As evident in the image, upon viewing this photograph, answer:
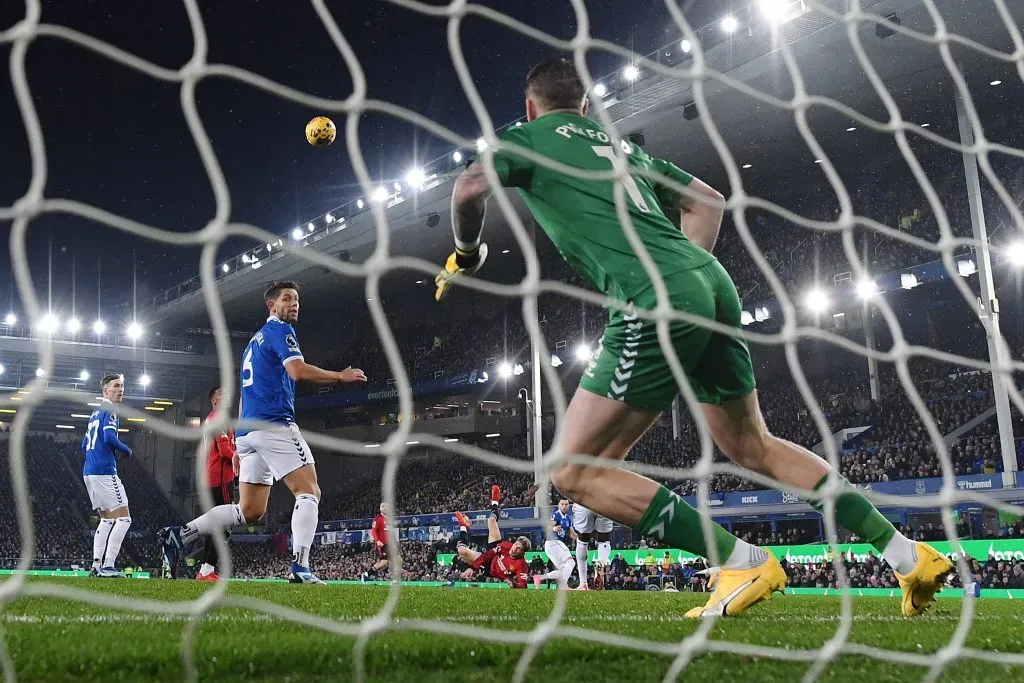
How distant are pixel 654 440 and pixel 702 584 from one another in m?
11.5

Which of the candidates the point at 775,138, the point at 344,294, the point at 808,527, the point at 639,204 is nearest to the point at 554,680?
→ the point at 639,204

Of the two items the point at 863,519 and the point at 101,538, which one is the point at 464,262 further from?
the point at 101,538

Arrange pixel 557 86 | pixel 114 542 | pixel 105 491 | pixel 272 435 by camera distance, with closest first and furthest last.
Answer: pixel 557 86 < pixel 272 435 < pixel 114 542 < pixel 105 491

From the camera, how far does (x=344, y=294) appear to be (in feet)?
112

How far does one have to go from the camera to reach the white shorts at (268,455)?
6.11 metres

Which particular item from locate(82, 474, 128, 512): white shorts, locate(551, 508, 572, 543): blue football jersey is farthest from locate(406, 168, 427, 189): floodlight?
locate(82, 474, 128, 512): white shorts

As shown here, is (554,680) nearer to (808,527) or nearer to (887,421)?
(808,527)

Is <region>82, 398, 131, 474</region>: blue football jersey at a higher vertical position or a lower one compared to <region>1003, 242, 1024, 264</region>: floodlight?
lower

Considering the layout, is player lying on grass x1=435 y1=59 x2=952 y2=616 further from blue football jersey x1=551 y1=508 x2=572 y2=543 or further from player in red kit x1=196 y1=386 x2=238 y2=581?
blue football jersey x1=551 y1=508 x2=572 y2=543

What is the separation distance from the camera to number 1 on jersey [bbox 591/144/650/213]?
9.52 ft

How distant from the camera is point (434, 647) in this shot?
2.54 m

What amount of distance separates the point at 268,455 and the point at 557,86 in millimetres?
3958

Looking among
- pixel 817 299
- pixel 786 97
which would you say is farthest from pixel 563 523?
pixel 786 97

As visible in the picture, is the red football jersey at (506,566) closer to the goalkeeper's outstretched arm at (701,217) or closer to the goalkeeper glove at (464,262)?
the goalkeeper's outstretched arm at (701,217)
